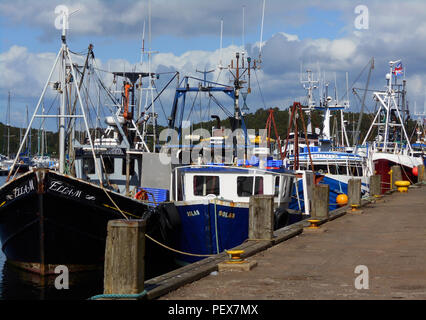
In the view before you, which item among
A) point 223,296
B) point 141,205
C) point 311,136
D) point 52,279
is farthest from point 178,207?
point 311,136

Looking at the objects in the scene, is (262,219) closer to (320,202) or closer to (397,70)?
(320,202)

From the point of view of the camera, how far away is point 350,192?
2020cm

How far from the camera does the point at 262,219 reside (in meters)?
12.5

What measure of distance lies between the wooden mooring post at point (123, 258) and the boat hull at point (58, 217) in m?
10.7

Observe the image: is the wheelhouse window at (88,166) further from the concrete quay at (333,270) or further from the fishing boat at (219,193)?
the concrete quay at (333,270)

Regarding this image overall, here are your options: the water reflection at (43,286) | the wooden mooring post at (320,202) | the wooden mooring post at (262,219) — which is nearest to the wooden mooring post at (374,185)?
the wooden mooring post at (320,202)

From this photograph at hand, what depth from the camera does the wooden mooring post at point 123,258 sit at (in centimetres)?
725

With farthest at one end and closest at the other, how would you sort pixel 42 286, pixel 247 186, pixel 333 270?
pixel 247 186
pixel 42 286
pixel 333 270

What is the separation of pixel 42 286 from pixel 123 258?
37.3 feet

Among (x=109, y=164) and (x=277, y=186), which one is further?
(x=109, y=164)

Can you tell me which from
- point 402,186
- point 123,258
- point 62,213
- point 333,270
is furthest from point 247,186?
point 402,186

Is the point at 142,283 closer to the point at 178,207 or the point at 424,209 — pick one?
the point at 178,207

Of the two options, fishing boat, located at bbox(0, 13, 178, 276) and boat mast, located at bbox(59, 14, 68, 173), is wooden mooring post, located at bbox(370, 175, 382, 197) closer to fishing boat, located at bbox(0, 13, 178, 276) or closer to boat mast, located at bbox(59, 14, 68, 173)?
fishing boat, located at bbox(0, 13, 178, 276)

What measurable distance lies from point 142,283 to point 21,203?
461 inches
